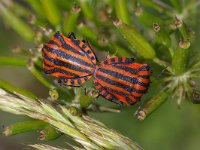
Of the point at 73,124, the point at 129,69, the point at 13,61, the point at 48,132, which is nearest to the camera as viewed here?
the point at 73,124

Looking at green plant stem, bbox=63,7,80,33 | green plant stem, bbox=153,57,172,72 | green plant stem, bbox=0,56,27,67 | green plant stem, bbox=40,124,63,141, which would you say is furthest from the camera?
green plant stem, bbox=0,56,27,67

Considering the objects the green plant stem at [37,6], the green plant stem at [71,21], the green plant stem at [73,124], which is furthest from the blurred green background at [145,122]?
the green plant stem at [73,124]

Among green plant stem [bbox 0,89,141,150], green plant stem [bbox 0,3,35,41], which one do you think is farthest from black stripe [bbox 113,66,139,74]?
green plant stem [bbox 0,3,35,41]

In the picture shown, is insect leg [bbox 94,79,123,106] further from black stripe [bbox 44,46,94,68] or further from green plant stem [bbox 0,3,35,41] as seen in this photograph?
green plant stem [bbox 0,3,35,41]

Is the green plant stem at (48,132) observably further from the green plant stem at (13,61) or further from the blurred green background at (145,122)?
the blurred green background at (145,122)

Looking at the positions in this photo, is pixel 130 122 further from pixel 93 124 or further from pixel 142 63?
pixel 93 124

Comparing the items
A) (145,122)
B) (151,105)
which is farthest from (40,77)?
(145,122)

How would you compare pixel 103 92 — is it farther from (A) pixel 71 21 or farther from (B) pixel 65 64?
(A) pixel 71 21

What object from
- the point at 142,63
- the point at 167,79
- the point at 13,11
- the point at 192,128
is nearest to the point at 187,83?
the point at 167,79
